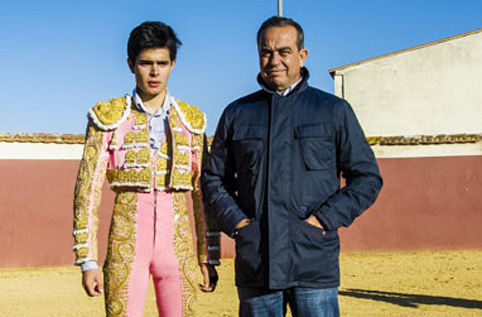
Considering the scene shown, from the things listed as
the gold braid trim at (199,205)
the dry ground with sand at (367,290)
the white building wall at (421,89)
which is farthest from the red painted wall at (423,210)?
the gold braid trim at (199,205)

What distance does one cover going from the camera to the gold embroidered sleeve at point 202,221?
9.43 ft

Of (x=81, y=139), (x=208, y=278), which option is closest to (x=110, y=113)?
(x=208, y=278)

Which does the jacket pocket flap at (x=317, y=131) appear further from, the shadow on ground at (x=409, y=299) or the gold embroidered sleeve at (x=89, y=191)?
the shadow on ground at (x=409, y=299)

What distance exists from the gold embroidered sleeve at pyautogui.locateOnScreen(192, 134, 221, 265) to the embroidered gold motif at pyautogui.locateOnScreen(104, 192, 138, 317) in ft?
0.95

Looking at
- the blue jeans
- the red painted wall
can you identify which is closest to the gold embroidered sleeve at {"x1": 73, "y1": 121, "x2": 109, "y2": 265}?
the blue jeans

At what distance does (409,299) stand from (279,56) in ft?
18.3

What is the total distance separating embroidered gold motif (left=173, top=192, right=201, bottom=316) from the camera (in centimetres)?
268

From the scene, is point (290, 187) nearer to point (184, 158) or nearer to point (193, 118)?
point (184, 158)

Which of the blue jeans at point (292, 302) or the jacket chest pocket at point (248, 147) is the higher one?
the jacket chest pocket at point (248, 147)

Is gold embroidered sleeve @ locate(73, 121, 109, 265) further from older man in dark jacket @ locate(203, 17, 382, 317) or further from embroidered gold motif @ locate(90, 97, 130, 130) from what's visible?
older man in dark jacket @ locate(203, 17, 382, 317)

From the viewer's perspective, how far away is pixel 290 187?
244cm

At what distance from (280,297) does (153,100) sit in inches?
36.8

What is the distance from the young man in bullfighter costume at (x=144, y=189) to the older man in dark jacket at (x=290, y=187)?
258 mm

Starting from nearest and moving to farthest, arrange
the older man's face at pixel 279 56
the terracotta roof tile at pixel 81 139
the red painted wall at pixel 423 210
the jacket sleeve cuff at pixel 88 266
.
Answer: the older man's face at pixel 279 56, the jacket sleeve cuff at pixel 88 266, the terracotta roof tile at pixel 81 139, the red painted wall at pixel 423 210
